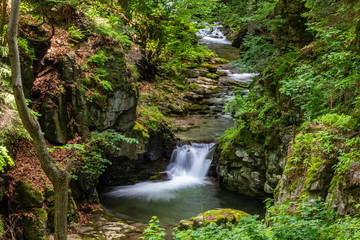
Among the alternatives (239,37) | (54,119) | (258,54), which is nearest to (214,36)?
(239,37)

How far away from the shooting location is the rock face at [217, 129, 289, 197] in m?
8.83

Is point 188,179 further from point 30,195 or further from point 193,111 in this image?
point 30,195

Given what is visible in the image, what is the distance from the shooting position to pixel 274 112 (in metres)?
9.03

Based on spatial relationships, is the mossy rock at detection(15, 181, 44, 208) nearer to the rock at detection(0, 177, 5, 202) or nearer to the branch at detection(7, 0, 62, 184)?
the rock at detection(0, 177, 5, 202)

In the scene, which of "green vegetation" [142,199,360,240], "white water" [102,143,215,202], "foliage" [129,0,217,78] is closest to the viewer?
"green vegetation" [142,199,360,240]

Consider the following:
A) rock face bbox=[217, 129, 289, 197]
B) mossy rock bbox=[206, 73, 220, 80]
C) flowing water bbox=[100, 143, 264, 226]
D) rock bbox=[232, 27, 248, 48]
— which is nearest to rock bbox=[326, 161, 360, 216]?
rock face bbox=[217, 129, 289, 197]

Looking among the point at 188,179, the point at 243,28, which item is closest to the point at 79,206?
the point at 188,179

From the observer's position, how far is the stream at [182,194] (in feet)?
29.9

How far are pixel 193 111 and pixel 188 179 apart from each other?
6146 mm

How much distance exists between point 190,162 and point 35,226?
7.73 metres

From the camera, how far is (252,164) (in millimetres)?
9969

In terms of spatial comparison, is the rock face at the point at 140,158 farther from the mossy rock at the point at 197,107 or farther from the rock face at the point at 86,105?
the mossy rock at the point at 197,107

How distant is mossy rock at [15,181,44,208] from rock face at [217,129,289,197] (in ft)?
22.7

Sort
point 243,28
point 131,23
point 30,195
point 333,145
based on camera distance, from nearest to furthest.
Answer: point 333,145 → point 30,195 → point 131,23 → point 243,28
